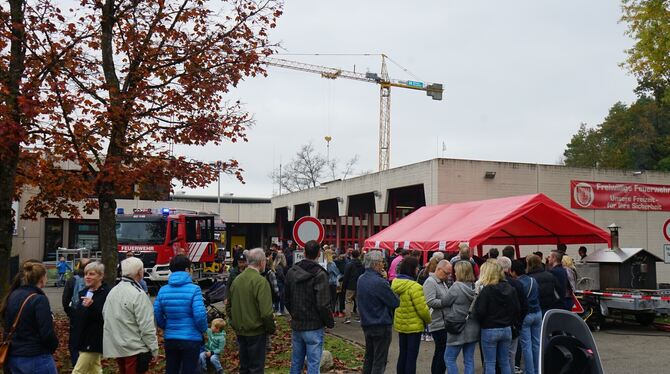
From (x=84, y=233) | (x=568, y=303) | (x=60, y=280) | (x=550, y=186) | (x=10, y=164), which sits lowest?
(x=60, y=280)

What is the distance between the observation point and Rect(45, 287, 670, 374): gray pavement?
34.4ft

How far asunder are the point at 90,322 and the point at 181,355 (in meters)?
0.99

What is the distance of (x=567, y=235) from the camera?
18125 mm

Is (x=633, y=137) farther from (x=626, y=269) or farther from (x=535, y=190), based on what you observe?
(x=626, y=269)

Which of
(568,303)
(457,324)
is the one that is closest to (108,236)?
(457,324)

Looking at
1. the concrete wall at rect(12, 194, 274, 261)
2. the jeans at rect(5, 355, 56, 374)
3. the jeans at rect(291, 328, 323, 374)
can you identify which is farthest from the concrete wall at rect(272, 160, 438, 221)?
the jeans at rect(5, 355, 56, 374)

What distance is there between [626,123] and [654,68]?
35.0 meters

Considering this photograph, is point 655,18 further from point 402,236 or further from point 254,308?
point 254,308

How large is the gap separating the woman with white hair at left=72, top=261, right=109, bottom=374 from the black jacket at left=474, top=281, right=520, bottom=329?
168 inches

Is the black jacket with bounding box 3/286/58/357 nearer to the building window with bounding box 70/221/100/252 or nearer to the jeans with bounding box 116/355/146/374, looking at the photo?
the jeans with bounding box 116/355/146/374

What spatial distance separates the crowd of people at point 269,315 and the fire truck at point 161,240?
14514 millimetres

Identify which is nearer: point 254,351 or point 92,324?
point 92,324

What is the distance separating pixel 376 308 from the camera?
25.9 feet

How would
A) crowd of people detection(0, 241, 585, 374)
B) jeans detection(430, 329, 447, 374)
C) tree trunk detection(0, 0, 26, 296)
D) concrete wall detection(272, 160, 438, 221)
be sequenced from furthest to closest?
concrete wall detection(272, 160, 438, 221)
tree trunk detection(0, 0, 26, 296)
jeans detection(430, 329, 447, 374)
crowd of people detection(0, 241, 585, 374)
